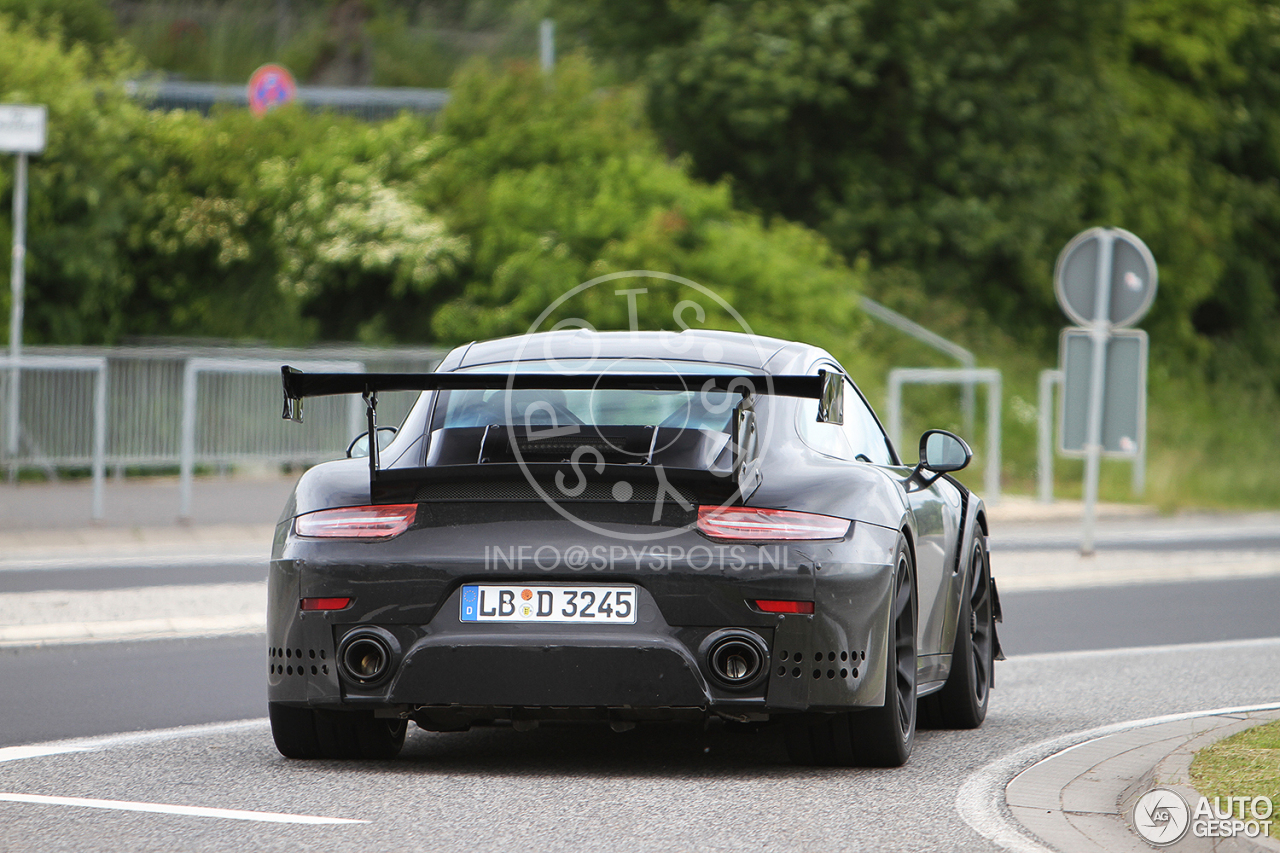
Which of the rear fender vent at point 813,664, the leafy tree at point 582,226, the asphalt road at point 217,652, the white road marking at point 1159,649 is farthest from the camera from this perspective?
the leafy tree at point 582,226

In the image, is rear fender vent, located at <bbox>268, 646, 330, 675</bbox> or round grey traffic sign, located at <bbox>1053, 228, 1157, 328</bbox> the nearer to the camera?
rear fender vent, located at <bbox>268, 646, 330, 675</bbox>

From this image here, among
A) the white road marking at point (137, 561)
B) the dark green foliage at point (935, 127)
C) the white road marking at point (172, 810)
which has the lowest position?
the white road marking at point (137, 561)

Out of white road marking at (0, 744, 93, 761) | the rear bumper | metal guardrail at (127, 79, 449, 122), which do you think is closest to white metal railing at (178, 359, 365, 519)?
white road marking at (0, 744, 93, 761)

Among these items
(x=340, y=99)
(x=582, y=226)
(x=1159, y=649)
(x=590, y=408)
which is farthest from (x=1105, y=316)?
(x=340, y=99)

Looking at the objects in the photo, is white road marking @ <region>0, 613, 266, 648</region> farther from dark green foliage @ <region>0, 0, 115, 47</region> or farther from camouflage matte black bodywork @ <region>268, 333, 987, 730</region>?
dark green foliage @ <region>0, 0, 115, 47</region>

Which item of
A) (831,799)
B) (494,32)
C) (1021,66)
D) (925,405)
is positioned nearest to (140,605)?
(831,799)

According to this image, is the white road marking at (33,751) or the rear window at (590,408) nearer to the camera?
the rear window at (590,408)

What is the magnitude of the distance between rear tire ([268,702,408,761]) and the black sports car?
25cm

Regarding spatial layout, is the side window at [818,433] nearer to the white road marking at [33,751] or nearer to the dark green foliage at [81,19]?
the white road marking at [33,751]

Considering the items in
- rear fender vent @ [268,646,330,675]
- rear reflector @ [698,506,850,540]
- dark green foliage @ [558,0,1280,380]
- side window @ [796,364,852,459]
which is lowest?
rear fender vent @ [268,646,330,675]

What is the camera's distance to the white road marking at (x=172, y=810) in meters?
5.81

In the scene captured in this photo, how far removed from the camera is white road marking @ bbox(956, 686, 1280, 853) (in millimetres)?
5699

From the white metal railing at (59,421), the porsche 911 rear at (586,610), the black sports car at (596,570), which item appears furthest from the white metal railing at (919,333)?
the porsche 911 rear at (586,610)

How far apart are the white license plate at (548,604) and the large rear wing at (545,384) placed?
523 millimetres
